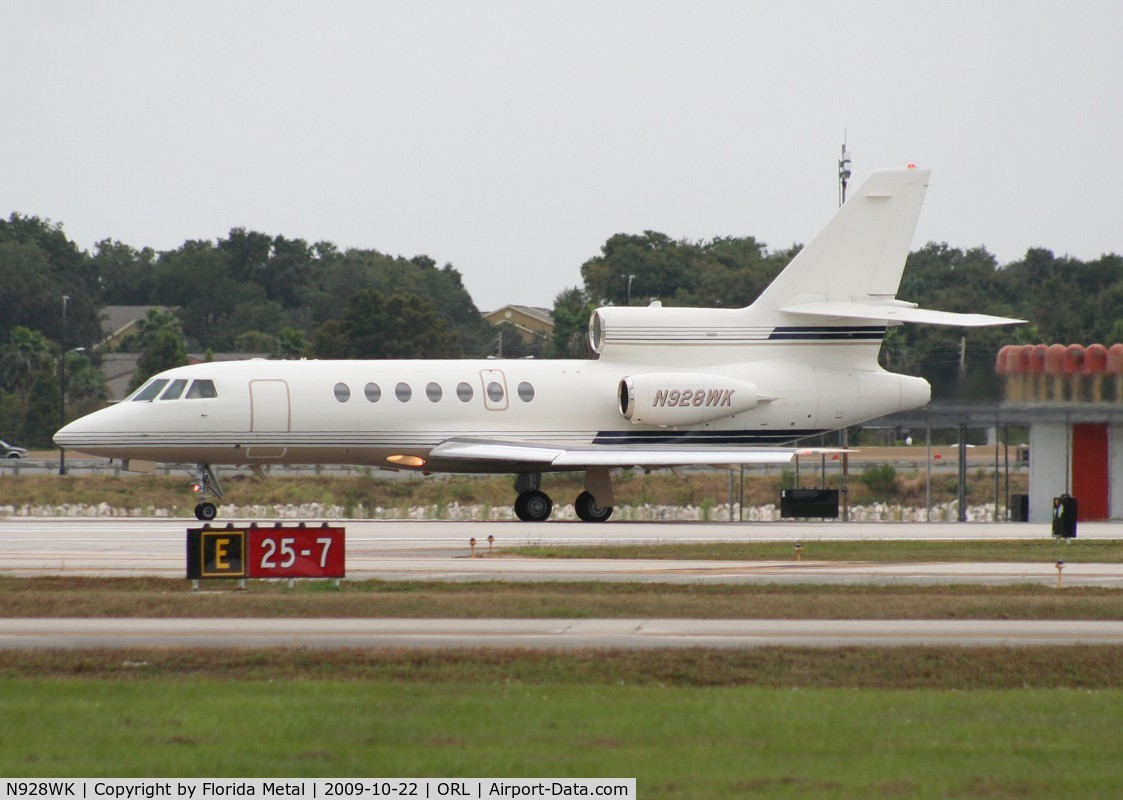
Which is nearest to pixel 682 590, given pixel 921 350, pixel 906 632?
pixel 906 632

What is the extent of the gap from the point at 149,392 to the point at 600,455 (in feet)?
31.4

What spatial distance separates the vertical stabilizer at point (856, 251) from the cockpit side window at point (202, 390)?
12098 mm

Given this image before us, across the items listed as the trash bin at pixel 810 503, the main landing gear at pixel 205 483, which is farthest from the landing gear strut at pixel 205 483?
the trash bin at pixel 810 503

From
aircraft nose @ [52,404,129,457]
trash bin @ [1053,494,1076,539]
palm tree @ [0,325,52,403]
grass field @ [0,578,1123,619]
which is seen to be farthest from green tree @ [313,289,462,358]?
grass field @ [0,578,1123,619]

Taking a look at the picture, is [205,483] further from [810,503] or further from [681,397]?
[810,503]

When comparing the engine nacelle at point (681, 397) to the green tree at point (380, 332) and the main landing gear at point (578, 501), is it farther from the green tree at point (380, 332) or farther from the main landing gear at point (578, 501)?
the green tree at point (380, 332)

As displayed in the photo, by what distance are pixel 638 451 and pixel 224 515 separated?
36.3 feet

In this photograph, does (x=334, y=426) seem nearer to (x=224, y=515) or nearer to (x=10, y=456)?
(x=224, y=515)

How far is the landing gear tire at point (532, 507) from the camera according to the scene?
112ft

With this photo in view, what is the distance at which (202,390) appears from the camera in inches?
1294

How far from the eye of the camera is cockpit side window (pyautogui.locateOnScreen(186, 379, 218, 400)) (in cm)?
3281

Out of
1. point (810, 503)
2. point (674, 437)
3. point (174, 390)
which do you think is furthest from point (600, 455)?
point (174, 390)

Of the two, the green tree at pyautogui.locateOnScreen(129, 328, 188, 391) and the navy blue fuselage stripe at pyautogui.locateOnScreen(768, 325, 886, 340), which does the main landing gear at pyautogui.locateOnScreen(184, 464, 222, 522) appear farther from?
the green tree at pyautogui.locateOnScreen(129, 328, 188, 391)

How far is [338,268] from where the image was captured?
120 m
